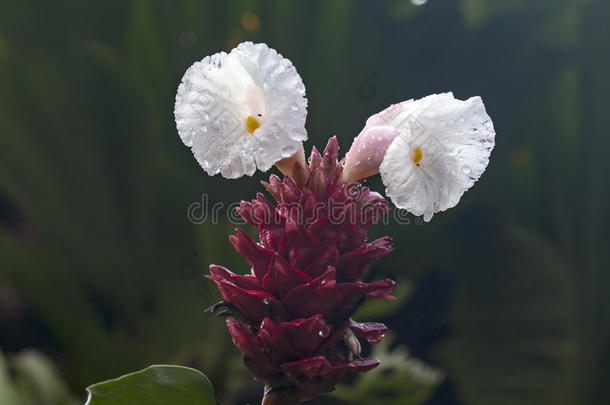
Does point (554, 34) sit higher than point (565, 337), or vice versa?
point (554, 34)

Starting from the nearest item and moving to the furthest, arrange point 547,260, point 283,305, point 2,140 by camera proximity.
Result: point 283,305
point 2,140
point 547,260

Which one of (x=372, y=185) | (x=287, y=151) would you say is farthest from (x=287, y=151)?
(x=372, y=185)

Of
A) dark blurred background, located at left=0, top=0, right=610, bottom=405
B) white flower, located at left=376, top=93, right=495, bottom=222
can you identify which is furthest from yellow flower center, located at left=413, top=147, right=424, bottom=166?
dark blurred background, located at left=0, top=0, right=610, bottom=405

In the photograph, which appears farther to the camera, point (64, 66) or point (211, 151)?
point (64, 66)

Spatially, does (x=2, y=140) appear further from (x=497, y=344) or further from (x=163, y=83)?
(x=497, y=344)

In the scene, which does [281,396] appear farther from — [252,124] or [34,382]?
[34,382]

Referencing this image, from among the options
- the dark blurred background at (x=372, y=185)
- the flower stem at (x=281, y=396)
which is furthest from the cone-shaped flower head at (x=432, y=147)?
the dark blurred background at (x=372, y=185)

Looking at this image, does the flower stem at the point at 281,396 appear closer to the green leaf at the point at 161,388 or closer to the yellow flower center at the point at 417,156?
the green leaf at the point at 161,388

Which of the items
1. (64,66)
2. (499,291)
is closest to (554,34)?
(499,291)

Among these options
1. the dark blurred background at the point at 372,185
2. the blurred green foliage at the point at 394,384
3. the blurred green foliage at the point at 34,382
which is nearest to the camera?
the blurred green foliage at the point at 34,382
